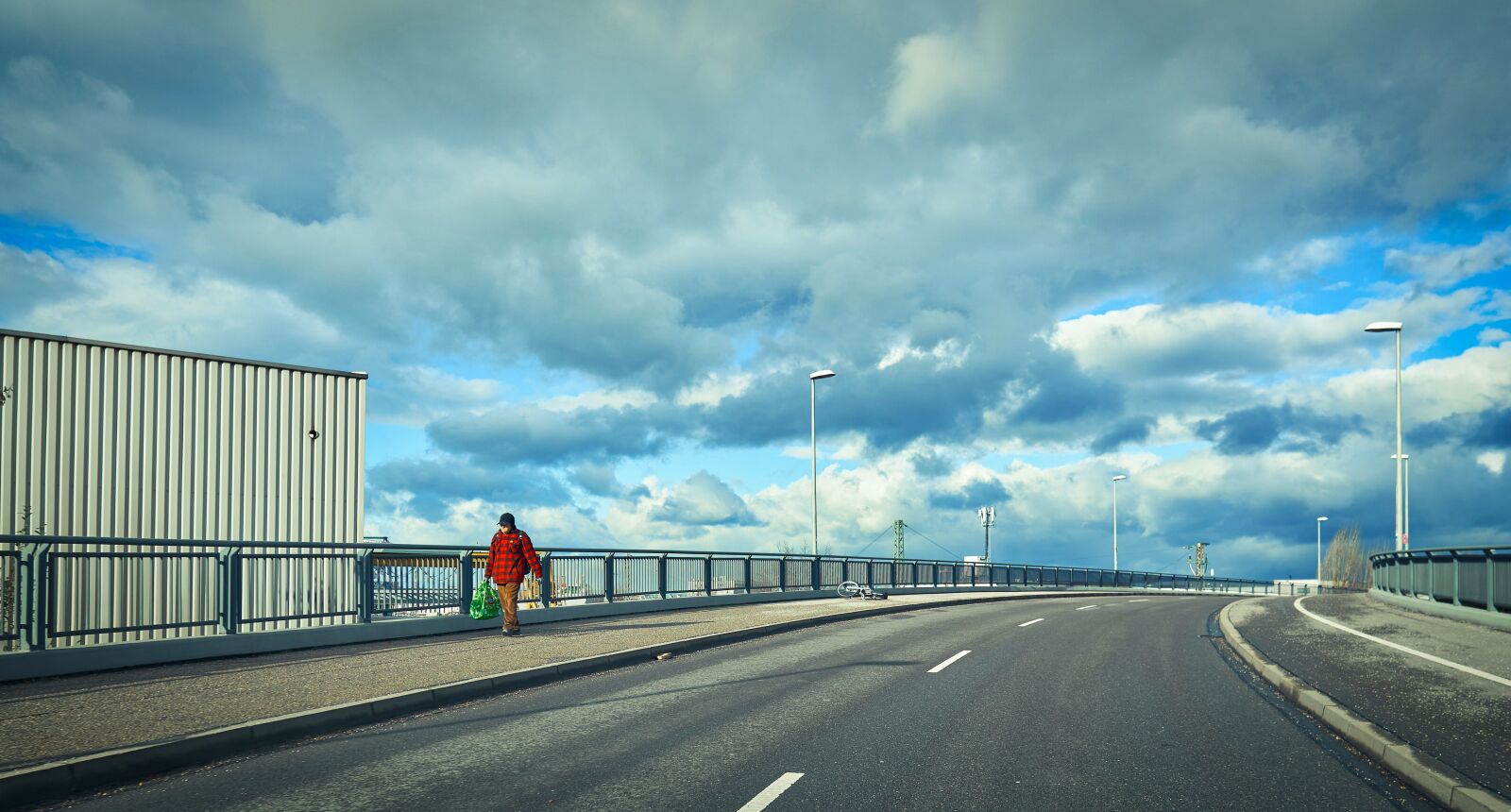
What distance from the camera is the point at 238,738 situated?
7.82 meters

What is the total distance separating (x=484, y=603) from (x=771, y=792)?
11.9m

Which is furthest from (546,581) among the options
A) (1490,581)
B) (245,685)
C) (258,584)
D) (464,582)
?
(1490,581)

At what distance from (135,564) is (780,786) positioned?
1014cm

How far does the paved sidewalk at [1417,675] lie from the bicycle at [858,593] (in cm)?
1056

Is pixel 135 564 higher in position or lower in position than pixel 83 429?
lower

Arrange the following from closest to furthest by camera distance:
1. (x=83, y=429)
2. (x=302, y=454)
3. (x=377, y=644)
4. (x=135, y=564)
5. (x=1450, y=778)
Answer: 1. (x=1450, y=778)
2. (x=135, y=564)
3. (x=377, y=644)
4. (x=83, y=429)
5. (x=302, y=454)

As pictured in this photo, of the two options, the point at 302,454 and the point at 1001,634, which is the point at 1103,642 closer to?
the point at 1001,634

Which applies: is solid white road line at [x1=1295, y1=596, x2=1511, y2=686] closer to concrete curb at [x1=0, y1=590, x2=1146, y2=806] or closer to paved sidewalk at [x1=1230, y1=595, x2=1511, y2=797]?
paved sidewalk at [x1=1230, y1=595, x2=1511, y2=797]

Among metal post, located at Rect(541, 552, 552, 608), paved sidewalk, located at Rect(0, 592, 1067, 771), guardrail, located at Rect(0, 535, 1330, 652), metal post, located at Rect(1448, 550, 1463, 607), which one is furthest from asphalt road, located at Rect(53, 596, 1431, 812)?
metal post, located at Rect(1448, 550, 1463, 607)

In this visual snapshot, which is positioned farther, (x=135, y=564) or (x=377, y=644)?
(x=377, y=644)

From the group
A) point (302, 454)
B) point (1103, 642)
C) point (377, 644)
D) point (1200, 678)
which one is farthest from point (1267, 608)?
point (302, 454)

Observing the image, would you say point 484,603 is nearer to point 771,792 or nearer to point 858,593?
point 771,792

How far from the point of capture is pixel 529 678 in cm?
1127

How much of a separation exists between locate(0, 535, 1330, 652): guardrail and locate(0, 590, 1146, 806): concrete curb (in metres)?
4.83
